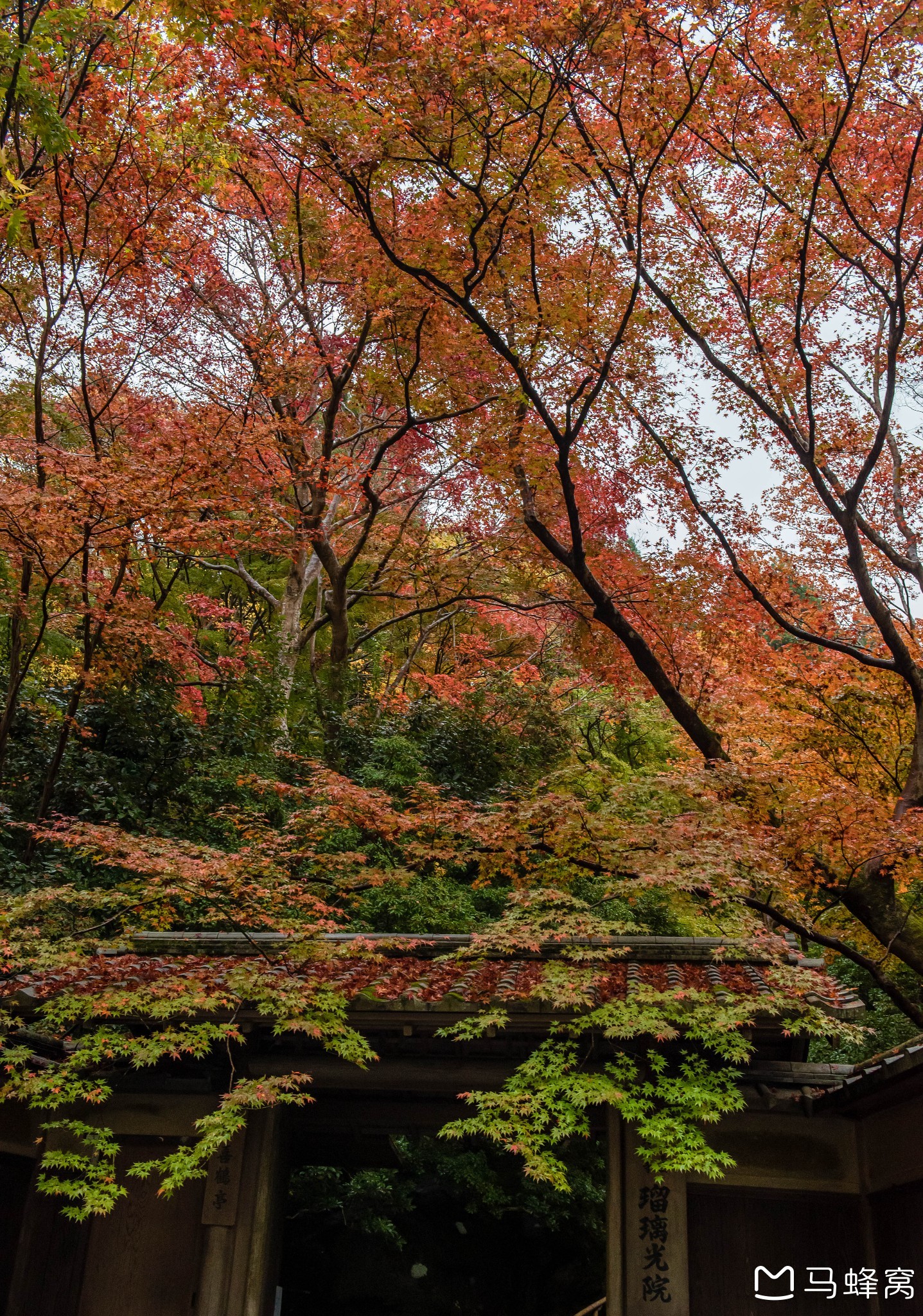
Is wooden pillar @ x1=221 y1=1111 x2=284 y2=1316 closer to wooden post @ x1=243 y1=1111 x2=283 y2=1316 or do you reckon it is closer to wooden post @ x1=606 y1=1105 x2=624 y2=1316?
wooden post @ x1=243 y1=1111 x2=283 y2=1316

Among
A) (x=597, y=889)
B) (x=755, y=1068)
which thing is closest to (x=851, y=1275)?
(x=755, y=1068)

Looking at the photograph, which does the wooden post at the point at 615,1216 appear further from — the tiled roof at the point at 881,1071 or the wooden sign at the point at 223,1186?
the wooden sign at the point at 223,1186

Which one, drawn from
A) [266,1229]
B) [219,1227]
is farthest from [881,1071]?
[219,1227]

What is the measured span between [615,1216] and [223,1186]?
10.8ft

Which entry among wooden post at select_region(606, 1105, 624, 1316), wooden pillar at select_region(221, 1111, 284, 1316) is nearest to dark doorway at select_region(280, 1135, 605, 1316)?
wooden pillar at select_region(221, 1111, 284, 1316)

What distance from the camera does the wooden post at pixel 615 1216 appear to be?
7023 millimetres

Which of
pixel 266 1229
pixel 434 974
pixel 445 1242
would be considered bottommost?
pixel 445 1242

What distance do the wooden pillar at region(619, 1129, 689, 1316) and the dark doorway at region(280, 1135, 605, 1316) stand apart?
6600 millimetres

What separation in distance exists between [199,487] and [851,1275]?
9.16 meters

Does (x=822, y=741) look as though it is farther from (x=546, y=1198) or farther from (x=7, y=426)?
(x=7, y=426)

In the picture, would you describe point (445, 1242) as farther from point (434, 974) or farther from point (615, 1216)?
point (434, 974)

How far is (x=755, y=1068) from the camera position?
710 centimetres

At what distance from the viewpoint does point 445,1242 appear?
1469 centimetres

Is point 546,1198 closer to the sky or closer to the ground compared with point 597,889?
closer to the ground
